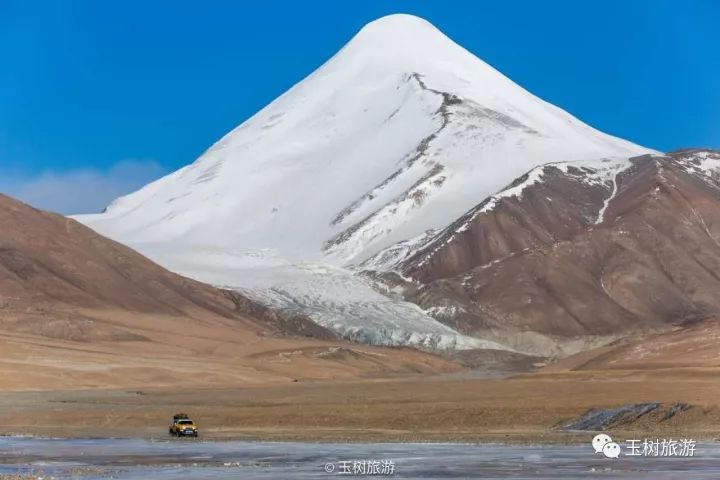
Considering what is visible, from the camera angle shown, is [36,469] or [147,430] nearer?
[36,469]

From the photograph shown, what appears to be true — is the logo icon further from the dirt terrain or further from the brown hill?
the brown hill

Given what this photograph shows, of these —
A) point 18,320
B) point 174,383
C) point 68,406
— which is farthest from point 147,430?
point 18,320

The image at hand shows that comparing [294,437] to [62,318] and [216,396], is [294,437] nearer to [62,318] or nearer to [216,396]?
[216,396]

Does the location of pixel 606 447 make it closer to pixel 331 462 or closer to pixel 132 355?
pixel 331 462

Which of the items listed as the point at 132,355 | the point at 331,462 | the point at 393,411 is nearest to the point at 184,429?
the point at 393,411

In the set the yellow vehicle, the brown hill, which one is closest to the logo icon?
the yellow vehicle

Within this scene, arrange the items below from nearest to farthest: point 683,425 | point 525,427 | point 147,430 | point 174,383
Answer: point 683,425 → point 525,427 → point 147,430 → point 174,383

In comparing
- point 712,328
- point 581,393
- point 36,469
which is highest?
point 712,328

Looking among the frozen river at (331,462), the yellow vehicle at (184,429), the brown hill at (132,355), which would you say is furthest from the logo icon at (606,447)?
the brown hill at (132,355)
